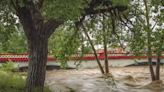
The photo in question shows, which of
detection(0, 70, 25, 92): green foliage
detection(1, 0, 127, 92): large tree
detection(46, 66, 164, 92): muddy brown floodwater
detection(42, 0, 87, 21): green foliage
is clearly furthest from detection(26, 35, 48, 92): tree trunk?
detection(46, 66, 164, 92): muddy brown floodwater

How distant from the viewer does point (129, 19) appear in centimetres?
1035

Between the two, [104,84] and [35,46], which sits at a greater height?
[35,46]

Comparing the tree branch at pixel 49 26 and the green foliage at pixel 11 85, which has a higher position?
the tree branch at pixel 49 26

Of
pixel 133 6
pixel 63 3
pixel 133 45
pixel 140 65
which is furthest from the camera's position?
pixel 140 65

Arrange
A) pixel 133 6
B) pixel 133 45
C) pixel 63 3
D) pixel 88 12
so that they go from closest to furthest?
pixel 63 3 → pixel 133 45 → pixel 88 12 → pixel 133 6

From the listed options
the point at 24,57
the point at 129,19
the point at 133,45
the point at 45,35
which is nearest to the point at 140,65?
the point at 24,57

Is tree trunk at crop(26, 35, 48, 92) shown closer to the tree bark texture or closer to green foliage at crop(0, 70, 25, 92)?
the tree bark texture

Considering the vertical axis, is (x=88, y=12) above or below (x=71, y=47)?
above

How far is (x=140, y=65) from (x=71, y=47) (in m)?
23.4

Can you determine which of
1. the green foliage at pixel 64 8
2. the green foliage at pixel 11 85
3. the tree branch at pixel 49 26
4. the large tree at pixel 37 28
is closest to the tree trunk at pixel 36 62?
the large tree at pixel 37 28

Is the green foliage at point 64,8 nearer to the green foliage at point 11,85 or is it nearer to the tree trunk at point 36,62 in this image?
the tree trunk at point 36,62

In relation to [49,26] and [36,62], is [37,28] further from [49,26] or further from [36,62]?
[36,62]

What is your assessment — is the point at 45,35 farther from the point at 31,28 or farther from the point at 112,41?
the point at 112,41

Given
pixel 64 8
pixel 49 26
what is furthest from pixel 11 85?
pixel 64 8
